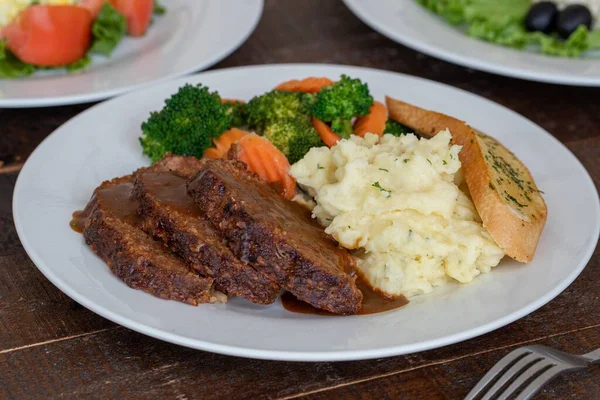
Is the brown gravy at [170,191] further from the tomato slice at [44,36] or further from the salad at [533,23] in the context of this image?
the salad at [533,23]

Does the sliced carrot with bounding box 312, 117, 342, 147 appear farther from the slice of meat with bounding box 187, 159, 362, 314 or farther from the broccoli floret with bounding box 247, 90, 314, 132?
the slice of meat with bounding box 187, 159, 362, 314

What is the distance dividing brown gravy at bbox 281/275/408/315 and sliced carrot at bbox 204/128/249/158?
1237 millimetres

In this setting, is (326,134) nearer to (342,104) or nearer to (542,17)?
(342,104)

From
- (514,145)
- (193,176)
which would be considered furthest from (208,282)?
(514,145)

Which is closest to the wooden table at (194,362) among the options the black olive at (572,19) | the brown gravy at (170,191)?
the brown gravy at (170,191)

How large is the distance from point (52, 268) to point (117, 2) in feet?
10.6

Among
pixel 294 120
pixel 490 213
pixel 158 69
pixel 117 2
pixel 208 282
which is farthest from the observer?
pixel 117 2

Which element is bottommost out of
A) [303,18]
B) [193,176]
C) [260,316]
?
[303,18]

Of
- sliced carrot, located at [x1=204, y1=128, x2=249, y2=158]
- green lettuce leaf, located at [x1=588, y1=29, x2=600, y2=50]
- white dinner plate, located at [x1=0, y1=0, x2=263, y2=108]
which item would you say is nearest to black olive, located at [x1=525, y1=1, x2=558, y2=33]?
green lettuce leaf, located at [x1=588, y1=29, x2=600, y2=50]

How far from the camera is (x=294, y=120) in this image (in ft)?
14.4

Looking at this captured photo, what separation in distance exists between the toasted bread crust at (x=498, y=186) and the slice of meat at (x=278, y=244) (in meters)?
0.67

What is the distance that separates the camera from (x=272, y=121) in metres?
4.39

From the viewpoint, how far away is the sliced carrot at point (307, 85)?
15.3 feet

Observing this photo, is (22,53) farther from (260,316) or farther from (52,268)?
(260,316)
